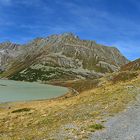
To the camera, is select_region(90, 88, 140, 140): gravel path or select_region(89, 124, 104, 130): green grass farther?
select_region(89, 124, 104, 130): green grass

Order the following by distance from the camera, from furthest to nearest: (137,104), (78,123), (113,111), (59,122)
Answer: (137,104), (113,111), (59,122), (78,123)

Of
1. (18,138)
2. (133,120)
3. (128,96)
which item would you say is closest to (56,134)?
(18,138)

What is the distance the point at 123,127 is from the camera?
24000 millimetres

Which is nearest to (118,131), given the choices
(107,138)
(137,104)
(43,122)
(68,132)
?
(107,138)

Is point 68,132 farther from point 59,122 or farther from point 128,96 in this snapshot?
point 128,96

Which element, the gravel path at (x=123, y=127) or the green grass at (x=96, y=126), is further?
the green grass at (x=96, y=126)

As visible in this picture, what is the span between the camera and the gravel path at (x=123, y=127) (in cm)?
2097

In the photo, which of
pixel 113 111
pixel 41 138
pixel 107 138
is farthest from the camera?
pixel 113 111

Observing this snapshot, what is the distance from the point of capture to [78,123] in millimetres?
27359

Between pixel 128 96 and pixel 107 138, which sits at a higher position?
pixel 128 96

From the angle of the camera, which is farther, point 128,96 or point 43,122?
point 128,96

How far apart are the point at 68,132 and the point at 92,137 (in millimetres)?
2855

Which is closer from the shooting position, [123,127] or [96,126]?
[123,127]

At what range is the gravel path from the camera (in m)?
21.0
